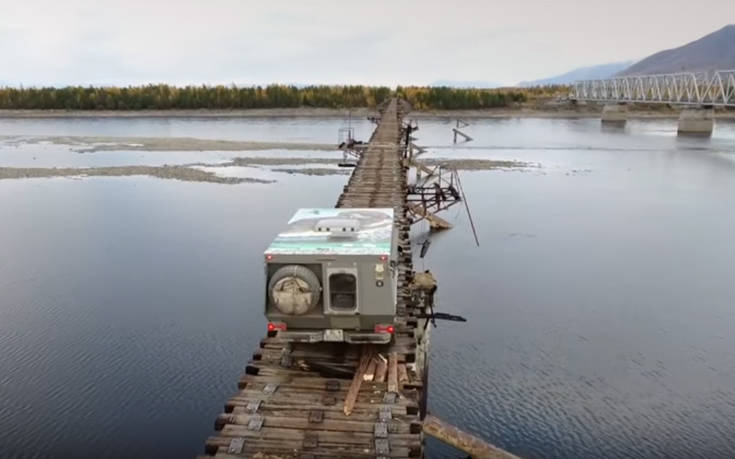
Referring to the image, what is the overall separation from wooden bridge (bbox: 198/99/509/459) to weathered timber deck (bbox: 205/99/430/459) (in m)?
0.02

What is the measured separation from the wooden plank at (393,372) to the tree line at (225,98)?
141 meters

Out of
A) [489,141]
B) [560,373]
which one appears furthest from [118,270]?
[489,141]

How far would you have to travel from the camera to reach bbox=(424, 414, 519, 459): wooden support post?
1481cm

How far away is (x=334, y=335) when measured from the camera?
42.9 ft

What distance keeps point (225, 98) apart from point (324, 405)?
148177 millimetres

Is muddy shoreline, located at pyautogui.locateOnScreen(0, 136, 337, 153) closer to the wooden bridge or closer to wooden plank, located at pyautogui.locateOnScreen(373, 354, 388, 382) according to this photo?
the wooden bridge

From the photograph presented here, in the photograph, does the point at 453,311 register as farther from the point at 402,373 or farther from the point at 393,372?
the point at 393,372

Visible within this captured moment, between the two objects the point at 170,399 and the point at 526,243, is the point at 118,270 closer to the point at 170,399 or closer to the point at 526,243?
the point at 170,399

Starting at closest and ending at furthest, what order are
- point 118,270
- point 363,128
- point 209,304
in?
point 209,304 → point 118,270 → point 363,128

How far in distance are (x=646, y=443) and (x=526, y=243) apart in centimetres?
2100

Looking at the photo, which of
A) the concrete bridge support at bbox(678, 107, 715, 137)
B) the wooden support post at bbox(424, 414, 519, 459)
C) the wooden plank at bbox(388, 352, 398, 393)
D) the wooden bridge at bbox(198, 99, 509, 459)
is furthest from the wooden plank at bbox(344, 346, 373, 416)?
the concrete bridge support at bbox(678, 107, 715, 137)

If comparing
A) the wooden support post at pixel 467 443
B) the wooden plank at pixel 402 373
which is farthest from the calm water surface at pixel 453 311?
the wooden plank at pixel 402 373

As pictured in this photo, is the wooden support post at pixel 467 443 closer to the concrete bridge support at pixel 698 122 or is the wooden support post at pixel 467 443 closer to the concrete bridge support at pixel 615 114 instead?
the concrete bridge support at pixel 698 122

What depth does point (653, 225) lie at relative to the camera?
43.7 metres
